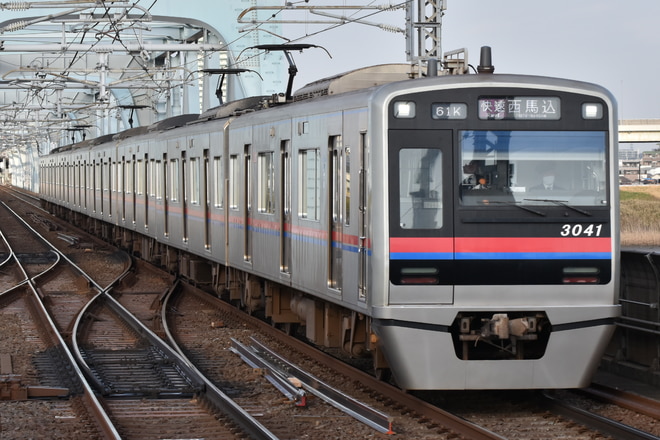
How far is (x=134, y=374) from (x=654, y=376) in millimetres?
4802

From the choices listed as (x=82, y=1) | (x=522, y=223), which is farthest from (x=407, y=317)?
(x=82, y=1)

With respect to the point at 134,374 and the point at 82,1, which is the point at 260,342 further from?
the point at 82,1

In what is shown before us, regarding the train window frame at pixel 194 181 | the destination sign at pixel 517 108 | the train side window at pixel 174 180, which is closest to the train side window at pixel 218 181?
the train window frame at pixel 194 181

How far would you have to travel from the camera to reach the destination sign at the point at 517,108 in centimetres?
845

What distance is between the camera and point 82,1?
20.8 m

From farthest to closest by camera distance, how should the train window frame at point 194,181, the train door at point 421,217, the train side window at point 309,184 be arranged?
1. the train window frame at point 194,181
2. the train side window at point 309,184
3. the train door at point 421,217

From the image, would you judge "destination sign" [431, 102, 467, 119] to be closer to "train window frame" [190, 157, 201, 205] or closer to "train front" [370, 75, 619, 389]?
"train front" [370, 75, 619, 389]

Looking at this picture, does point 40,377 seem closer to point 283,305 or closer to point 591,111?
point 283,305

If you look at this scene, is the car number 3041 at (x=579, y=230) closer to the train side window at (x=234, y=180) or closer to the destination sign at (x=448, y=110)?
the destination sign at (x=448, y=110)

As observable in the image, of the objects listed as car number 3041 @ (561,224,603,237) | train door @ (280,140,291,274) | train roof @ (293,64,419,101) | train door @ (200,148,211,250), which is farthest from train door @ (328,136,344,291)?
train door @ (200,148,211,250)

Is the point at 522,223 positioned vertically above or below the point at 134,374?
above

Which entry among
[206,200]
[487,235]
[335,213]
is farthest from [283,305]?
[487,235]

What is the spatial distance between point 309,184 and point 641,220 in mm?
19161

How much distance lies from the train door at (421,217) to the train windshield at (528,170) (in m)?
0.17
